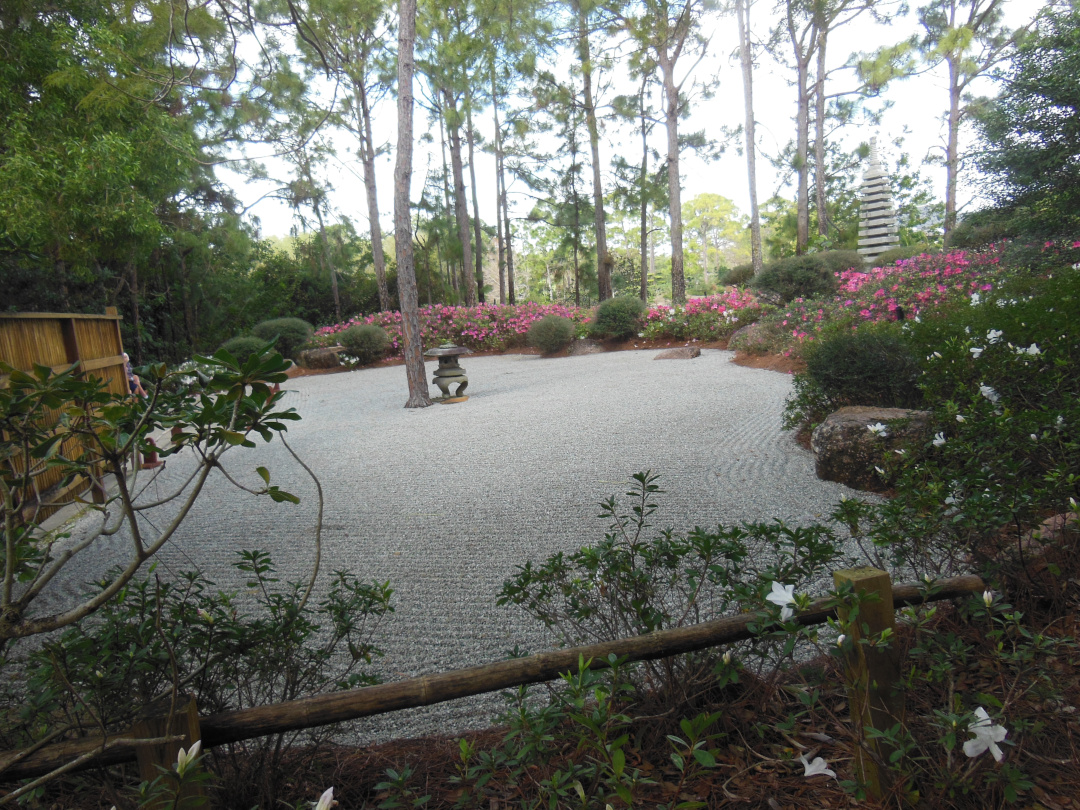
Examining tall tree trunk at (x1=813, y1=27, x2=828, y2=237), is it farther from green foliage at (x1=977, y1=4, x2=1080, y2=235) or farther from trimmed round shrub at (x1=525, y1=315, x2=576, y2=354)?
green foliage at (x1=977, y1=4, x2=1080, y2=235)

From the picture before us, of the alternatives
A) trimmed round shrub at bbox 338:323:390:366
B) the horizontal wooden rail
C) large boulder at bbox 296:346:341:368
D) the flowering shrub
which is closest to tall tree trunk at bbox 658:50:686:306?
the flowering shrub

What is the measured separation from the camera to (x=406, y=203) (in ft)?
24.3

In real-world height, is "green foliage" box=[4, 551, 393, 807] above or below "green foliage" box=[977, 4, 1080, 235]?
below

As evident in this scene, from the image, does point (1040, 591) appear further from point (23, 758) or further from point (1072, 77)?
point (1072, 77)

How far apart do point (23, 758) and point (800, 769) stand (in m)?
1.45

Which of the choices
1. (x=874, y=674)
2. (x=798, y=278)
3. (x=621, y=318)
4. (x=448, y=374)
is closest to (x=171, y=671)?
(x=874, y=674)

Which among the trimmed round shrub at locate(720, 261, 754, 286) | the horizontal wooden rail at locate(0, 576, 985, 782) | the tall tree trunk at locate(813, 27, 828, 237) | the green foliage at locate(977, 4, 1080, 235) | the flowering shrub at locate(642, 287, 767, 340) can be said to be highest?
A: the tall tree trunk at locate(813, 27, 828, 237)

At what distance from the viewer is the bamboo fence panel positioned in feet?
12.2

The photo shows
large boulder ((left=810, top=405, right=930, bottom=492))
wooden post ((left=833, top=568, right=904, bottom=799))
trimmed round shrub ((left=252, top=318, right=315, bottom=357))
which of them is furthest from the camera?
trimmed round shrub ((left=252, top=318, right=315, bottom=357))

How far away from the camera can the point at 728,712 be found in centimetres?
148

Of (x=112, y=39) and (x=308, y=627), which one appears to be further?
(x=112, y=39)

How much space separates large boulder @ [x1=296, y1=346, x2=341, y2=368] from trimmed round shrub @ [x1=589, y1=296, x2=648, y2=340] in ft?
17.9

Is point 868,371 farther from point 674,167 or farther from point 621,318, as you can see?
point 674,167

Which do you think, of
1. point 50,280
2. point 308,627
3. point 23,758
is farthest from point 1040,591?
point 50,280
